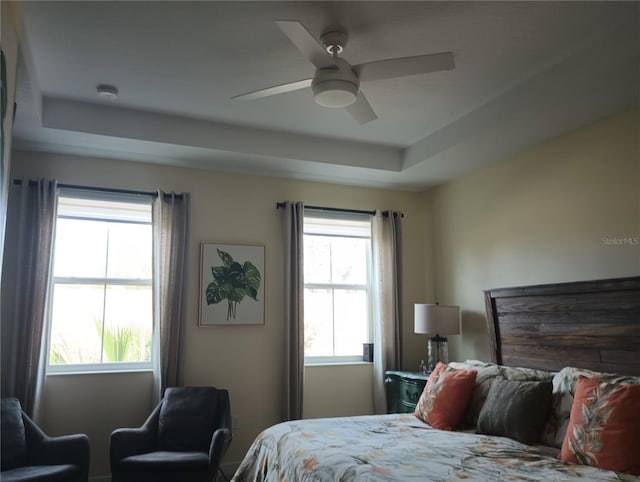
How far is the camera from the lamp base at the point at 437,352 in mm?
4492

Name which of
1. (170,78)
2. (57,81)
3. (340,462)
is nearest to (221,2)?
(170,78)

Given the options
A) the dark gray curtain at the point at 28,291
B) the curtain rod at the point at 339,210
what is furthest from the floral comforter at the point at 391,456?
the curtain rod at the point at 339,210

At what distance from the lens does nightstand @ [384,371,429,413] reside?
4.23m

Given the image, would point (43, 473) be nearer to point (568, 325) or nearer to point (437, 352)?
point (437, 352)

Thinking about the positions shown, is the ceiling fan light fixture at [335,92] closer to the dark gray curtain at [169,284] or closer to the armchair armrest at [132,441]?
the dark gray curtain at [169,284]

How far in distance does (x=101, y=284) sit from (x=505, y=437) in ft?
10.5

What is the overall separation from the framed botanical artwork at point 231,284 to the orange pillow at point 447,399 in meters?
1.66

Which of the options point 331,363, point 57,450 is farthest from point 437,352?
point 57,450

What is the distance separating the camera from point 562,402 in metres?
2.85

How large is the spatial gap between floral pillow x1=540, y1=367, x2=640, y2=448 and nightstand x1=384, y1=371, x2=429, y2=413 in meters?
1.32

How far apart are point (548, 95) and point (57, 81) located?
314cm

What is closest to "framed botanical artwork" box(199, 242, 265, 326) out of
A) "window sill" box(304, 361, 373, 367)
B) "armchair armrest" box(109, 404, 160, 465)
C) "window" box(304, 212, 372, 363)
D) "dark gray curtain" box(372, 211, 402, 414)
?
"window" box(304, 212, 372, 363)

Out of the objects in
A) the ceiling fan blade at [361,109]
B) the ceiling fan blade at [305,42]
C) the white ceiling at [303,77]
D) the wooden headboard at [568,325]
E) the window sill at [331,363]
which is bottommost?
the window sill at [331,363]

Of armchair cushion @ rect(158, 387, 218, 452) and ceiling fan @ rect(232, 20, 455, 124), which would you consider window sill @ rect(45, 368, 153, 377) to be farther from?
ceiling fan @ rect(232, 20, 455, 124)
